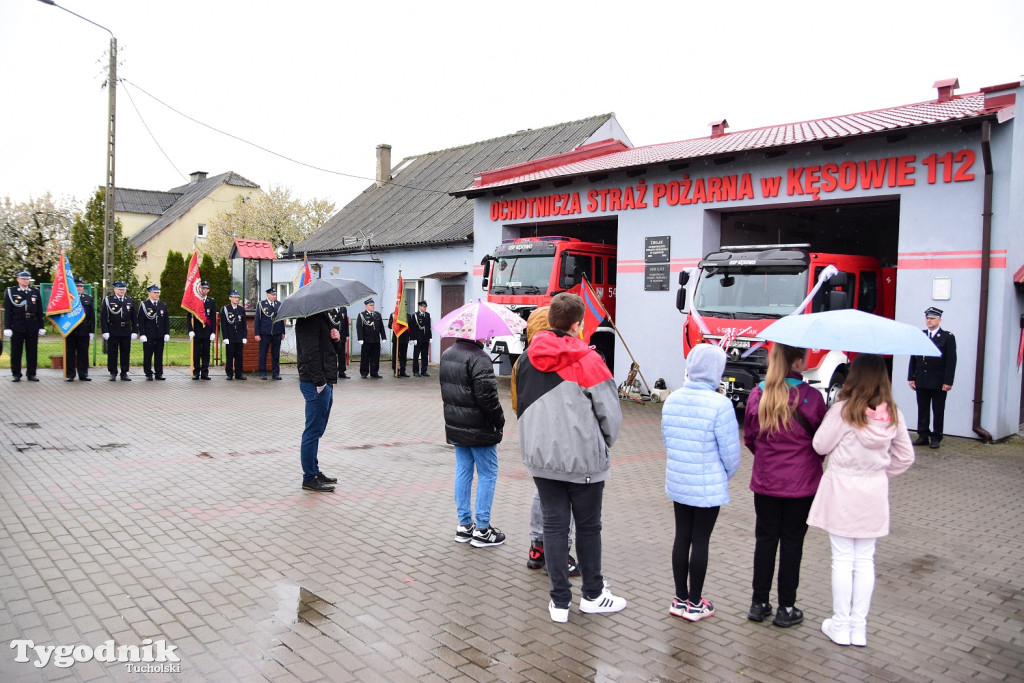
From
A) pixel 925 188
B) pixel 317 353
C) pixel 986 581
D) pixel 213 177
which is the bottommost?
pixel 986 581

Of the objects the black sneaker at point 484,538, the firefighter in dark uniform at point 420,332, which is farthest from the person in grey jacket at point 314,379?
the firefighter in dark uniform at point 420,332

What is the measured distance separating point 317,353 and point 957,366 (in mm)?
10063

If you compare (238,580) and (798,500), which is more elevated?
(798,500)

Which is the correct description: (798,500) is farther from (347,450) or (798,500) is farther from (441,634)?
(347,450)

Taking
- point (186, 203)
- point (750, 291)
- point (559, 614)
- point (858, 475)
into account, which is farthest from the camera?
point (186, 203)

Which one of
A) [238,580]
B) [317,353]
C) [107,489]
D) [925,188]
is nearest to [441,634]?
[238,580]

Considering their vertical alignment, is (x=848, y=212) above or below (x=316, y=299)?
above

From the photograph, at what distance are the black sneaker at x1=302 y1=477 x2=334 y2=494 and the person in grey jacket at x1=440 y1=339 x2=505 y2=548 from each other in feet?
7.33

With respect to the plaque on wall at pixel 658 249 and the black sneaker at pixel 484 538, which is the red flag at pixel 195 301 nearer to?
the plaque on wall at pixel 658 249

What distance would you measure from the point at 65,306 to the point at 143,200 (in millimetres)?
45198

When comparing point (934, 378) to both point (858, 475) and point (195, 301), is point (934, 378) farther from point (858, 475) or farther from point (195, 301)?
point (195, 301)

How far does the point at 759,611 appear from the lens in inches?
187

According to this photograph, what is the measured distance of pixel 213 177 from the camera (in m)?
55.7

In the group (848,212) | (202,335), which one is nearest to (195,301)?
(202,335)
